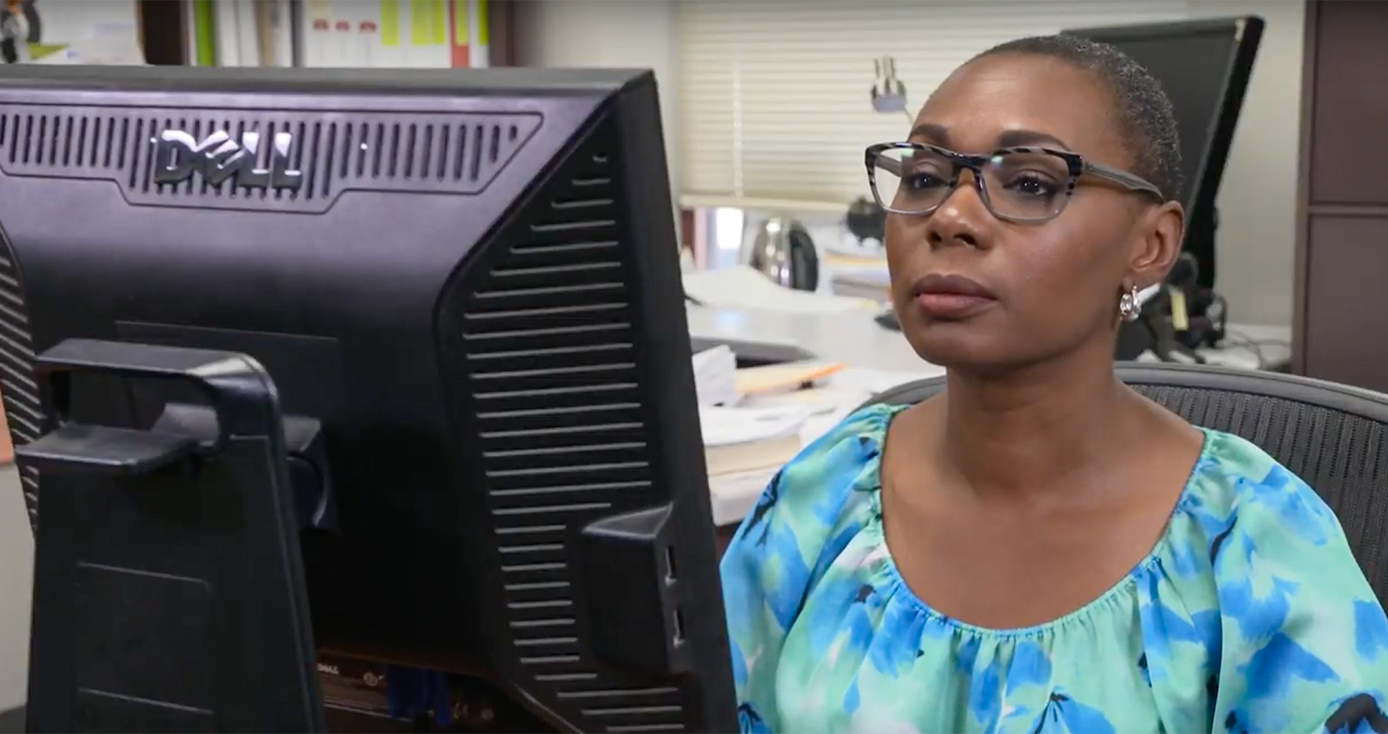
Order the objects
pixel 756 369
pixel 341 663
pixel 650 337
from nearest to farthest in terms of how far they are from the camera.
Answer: pixel 650 337, pixel 341 663, pixel 756 369

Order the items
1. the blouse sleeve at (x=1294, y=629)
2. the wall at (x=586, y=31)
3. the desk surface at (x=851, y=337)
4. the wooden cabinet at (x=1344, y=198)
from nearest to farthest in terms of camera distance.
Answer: the blouse sleeve at (x=1294, y=629) → the desk surface at (x=851, y=337) → the wooden cabinet at (x=1344, y=198) → the wall at (x=586, y=31)

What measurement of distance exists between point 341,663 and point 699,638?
0.30m

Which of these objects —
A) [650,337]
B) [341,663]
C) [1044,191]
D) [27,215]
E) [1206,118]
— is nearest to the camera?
[650,337]

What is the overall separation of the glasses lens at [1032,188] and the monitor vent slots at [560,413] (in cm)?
43

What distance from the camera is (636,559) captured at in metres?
0.68

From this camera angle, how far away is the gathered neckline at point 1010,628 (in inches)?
41.3

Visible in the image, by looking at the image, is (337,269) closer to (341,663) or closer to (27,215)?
(27,215)

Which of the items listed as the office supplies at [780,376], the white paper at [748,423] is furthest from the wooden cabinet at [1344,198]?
the white paper at [748,423]

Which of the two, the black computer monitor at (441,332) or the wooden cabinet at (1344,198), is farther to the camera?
the wooden cabinet at (1344,198)

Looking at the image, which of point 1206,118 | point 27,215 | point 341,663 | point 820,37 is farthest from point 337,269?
point 820,37

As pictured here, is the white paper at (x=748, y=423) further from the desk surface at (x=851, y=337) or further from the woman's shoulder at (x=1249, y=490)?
the woman's shoulder at (x=1249, y=490)

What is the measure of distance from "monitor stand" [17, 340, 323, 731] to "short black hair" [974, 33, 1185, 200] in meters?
0.61

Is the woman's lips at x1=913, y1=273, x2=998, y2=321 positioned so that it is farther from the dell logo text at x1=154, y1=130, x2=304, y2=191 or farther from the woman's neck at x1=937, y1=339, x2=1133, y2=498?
the dell logo text at x1=154, y1=130, x2=304, y2=191

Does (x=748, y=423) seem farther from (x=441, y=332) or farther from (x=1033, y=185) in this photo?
(x=441, y=332)
